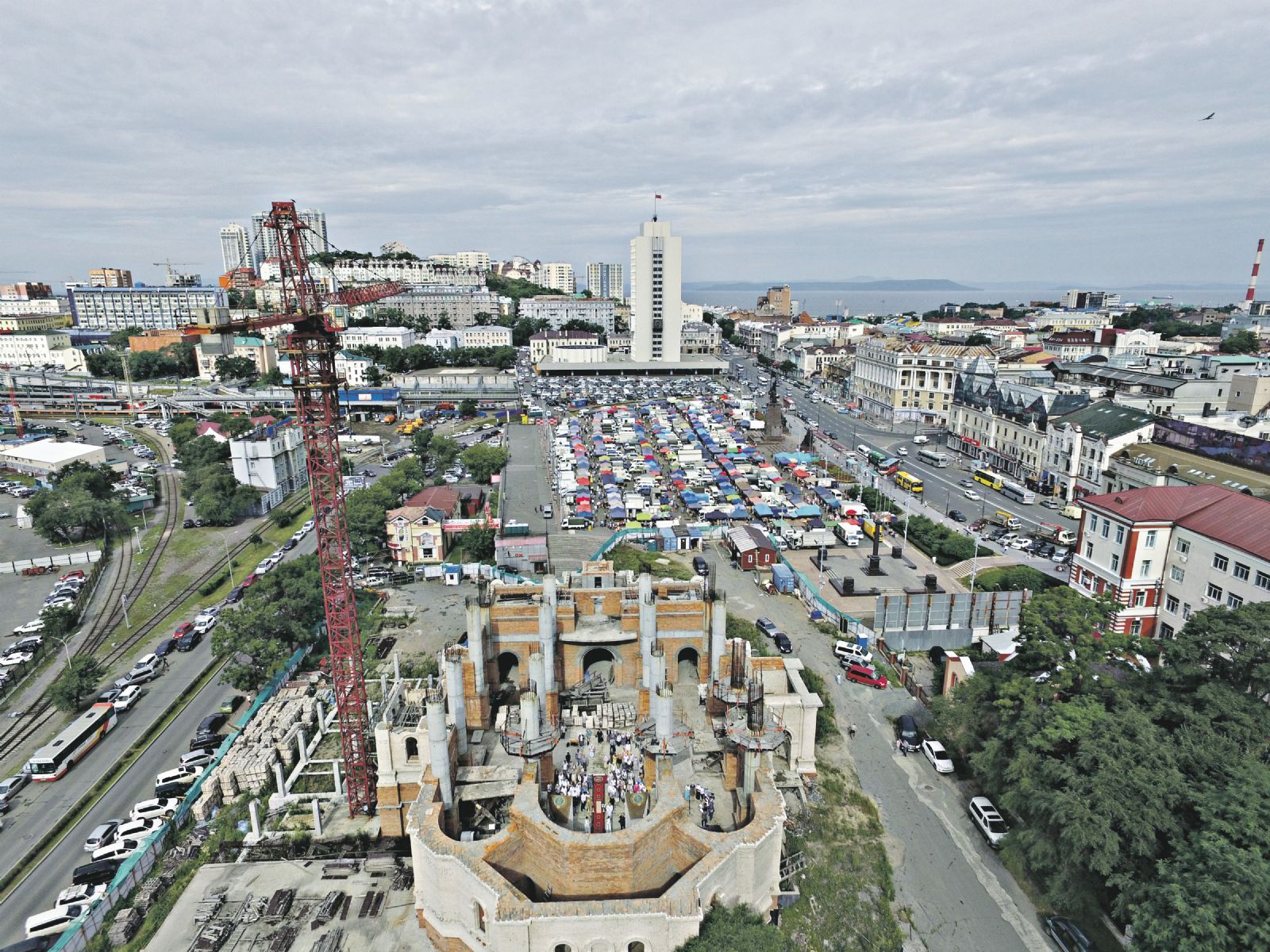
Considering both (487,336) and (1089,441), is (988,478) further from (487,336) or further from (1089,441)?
(487,336)

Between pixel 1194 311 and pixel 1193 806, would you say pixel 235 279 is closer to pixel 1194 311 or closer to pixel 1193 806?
pixel 1193 806

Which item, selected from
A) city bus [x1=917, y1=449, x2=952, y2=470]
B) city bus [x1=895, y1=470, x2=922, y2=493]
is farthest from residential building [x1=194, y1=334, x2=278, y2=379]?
city bus [x1=895, y1=470, x2=922, y2=493]

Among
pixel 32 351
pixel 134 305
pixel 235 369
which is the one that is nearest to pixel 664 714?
pixel 235 369

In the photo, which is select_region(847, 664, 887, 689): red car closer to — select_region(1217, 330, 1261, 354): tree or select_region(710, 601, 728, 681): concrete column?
select_region(710, 601, 728, 681): concrete column

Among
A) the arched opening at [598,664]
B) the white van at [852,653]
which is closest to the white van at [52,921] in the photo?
the arched opening at [598,664]

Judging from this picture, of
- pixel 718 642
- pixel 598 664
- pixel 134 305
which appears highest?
pixel 134 305
